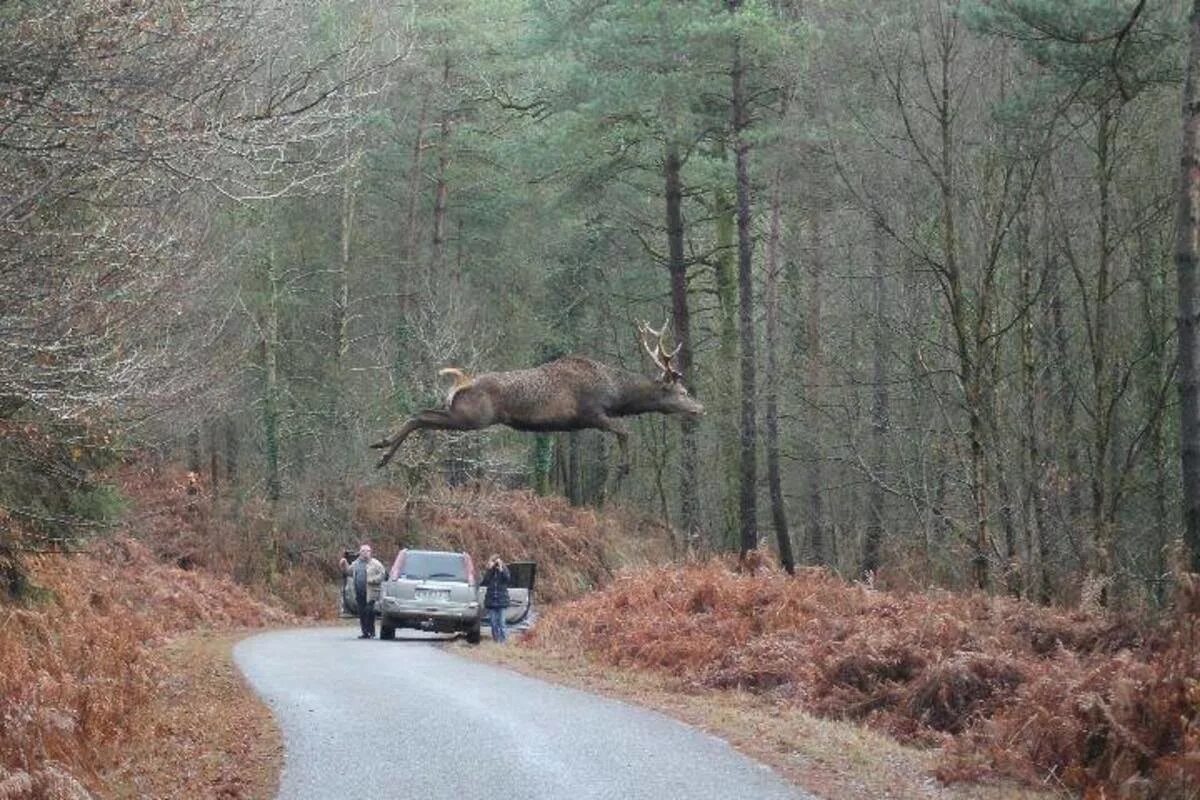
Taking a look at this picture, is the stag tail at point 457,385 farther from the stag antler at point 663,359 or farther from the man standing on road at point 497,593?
the man standing on road at point 497,593

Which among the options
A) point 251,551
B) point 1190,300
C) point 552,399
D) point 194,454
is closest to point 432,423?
point 552,399

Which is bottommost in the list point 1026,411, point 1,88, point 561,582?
point 561,582

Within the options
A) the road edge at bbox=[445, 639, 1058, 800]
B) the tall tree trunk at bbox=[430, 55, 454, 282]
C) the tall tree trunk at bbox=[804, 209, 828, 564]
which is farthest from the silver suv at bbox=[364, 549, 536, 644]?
the tall tree trunk at bbox=[430, 55, 454, 282]

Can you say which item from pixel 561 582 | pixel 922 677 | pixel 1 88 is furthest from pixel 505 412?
pixel 561 582

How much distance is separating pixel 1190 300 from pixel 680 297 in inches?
646

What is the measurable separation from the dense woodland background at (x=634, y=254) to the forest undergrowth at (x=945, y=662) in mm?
1258

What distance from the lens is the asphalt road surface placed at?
10562 mm

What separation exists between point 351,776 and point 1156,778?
5604 mm

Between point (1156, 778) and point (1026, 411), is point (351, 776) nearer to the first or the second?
A: point (1156, 778)

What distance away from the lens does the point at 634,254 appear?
4294 centimetres

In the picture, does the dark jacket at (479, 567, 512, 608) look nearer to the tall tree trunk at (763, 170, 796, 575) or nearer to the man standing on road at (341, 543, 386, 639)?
the man standing on road at (341, 543, 386, 639)

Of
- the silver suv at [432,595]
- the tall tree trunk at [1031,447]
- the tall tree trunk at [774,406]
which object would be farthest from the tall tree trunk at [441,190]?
the tall tree trunk at [1031,447]

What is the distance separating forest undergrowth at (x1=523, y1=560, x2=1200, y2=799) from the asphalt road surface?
2.09 m

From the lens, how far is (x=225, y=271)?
110 feet
